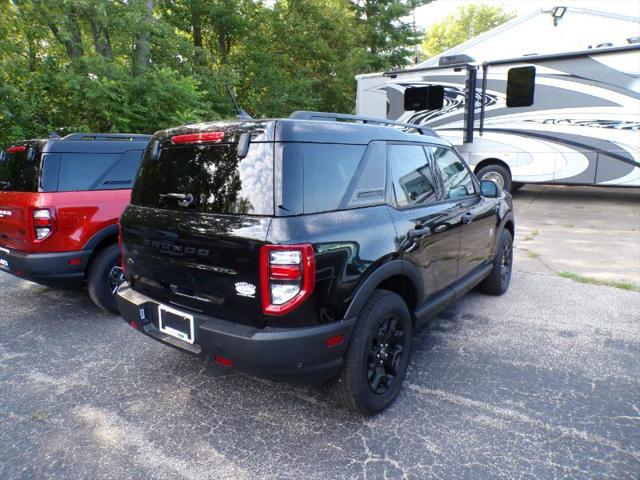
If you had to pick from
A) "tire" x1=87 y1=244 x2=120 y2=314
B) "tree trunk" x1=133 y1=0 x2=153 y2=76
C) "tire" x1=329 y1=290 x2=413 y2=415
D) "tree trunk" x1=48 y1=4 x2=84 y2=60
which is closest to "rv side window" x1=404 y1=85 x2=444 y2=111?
"tree trunk" x1=133 y1=0 x2=153 y2=76

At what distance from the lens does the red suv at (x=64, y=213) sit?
389cm

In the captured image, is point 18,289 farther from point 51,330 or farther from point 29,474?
point 29,474

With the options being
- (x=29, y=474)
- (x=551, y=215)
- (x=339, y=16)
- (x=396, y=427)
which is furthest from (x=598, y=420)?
(x=339, y=16)

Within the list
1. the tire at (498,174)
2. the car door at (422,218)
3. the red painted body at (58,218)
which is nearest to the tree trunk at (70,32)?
the red painted body at (58,218)

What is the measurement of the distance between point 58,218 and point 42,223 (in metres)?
0.13

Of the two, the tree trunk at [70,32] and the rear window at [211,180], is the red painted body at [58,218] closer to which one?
the rear window at [211,180]

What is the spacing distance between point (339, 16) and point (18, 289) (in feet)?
56.5

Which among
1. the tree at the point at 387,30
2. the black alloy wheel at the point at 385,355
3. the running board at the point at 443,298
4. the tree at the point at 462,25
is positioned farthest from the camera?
the tree at the point at 462,25

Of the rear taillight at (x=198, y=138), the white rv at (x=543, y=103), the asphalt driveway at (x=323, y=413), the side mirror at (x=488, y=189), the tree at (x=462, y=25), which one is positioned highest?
the tree at (x=462, y=25)

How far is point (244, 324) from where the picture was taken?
92.0 inches

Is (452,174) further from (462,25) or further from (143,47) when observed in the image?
(462,25)

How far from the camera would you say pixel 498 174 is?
10914mm

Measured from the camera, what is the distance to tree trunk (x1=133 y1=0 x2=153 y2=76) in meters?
10.1

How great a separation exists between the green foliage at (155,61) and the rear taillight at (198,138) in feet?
21.8
